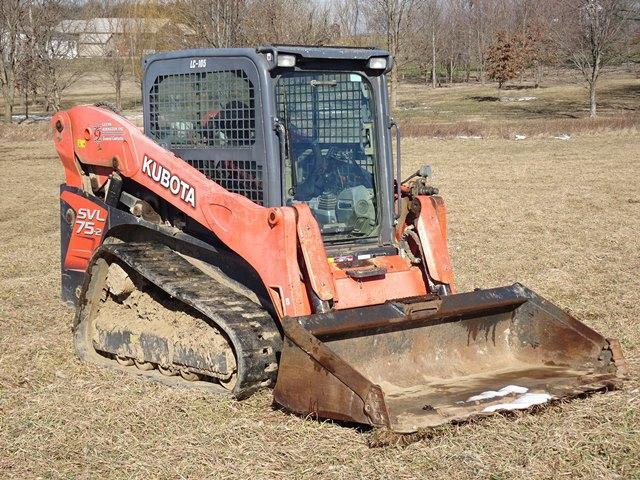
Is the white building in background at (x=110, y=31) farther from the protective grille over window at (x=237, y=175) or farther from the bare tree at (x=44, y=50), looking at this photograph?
the protective grille over window at (x=237, y=175)

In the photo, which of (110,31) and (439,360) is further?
(110,31)

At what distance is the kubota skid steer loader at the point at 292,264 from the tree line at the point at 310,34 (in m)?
14.6

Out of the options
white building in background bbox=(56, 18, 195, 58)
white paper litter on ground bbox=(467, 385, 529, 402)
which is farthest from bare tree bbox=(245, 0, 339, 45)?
white paper litter on ground bbox=(467, 385, 529, 402)

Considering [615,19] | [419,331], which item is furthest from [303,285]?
[615,19]

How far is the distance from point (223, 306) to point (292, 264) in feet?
1.88

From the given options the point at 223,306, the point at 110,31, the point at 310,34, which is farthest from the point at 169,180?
the point at 110,31

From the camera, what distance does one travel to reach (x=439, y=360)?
6.21m

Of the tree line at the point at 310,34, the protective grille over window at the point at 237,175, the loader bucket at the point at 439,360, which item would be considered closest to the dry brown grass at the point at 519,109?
the tree line at the point at 310,34

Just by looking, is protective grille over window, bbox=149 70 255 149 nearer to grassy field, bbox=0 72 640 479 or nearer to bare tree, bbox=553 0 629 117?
grassy field, bbox=0 72 640 479

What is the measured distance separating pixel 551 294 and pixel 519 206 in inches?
235

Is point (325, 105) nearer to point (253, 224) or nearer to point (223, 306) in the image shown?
point (253, 224)

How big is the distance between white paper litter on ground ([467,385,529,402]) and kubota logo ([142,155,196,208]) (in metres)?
2.20

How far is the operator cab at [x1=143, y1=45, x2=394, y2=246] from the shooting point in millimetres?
6098

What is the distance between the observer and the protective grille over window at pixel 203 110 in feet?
20.5
